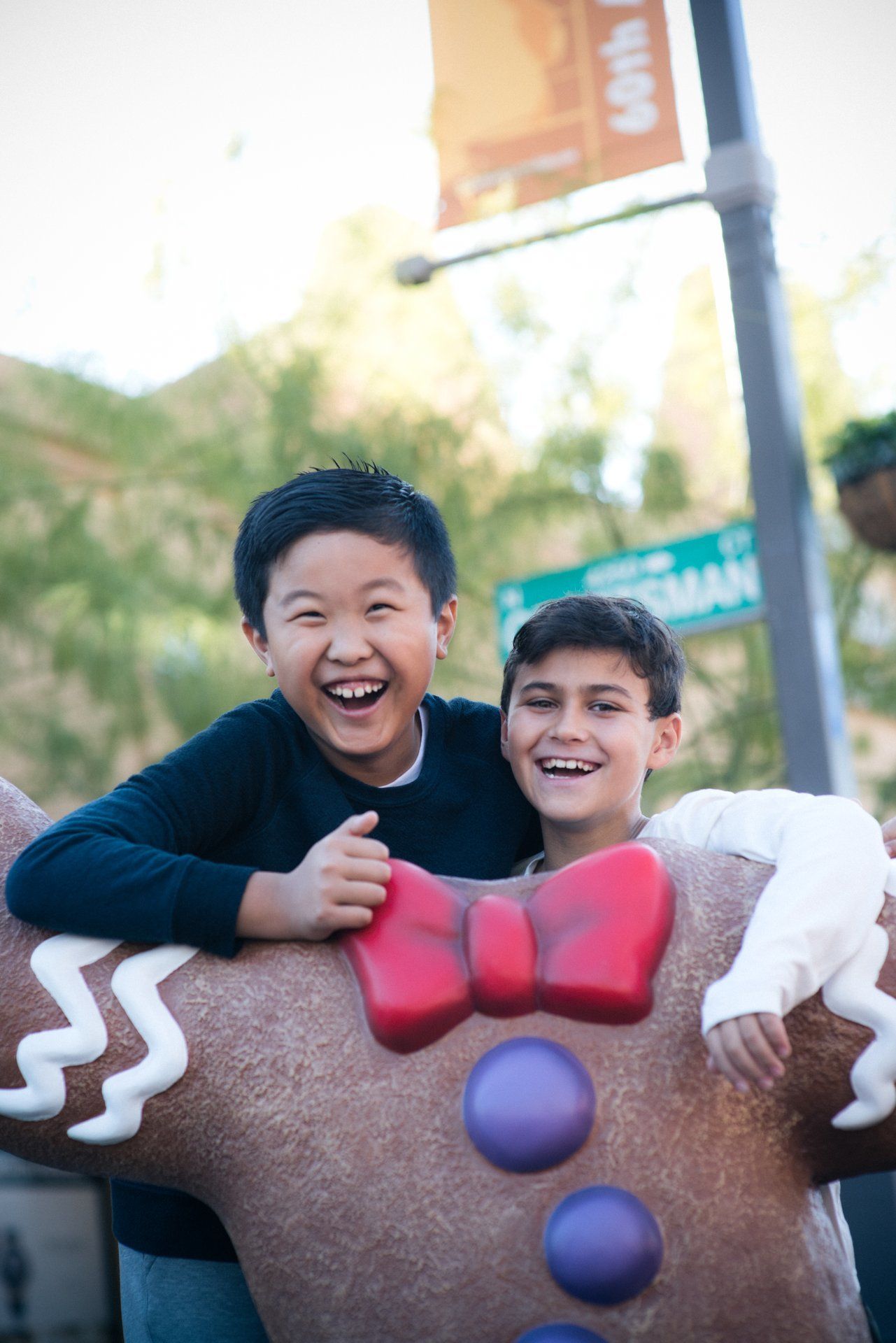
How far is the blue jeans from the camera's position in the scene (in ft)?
4.73

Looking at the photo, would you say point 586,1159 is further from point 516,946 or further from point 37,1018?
point 37,1018

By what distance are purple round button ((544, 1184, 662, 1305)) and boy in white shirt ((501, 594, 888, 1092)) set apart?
0.15 m

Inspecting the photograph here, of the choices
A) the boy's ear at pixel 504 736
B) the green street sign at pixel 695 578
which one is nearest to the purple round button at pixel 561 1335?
the boy's ear at pixel 504 736

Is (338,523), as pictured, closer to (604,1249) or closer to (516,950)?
(516,950)

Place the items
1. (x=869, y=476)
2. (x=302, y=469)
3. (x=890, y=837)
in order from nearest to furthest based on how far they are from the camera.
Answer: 1. (x=890, y=837)
2. (x=869, y=476)
3. (x=302, y=469)

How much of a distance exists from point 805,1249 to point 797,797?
17.0 inches

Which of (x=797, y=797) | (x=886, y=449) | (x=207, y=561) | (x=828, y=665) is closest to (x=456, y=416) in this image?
(x=207, y=561)

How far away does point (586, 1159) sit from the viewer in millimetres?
→ 1200

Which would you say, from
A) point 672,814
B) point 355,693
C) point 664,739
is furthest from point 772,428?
point 355,693

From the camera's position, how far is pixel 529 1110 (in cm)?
119

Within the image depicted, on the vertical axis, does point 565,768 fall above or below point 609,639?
below

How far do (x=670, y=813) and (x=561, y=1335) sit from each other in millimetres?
587

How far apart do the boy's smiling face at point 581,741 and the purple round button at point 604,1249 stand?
49 cm

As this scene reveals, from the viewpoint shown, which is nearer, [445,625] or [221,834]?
[221,834]
